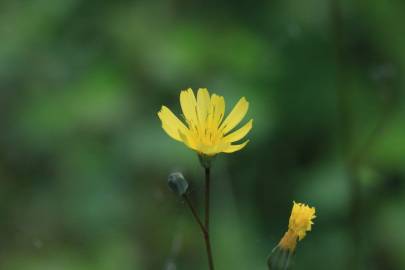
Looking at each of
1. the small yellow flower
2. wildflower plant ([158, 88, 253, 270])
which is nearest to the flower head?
the small yellow flower

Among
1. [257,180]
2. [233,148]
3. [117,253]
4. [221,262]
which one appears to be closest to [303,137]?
[257,180]

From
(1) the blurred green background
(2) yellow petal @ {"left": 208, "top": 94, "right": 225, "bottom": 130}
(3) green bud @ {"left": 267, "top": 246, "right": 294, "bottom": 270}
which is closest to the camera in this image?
(3) green bud @ {"left": 267, "top": 246, "right": 294, "bottom": 270}

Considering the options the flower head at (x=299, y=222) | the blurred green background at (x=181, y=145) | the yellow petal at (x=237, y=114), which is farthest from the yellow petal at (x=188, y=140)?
the blurred green background at (x=181, y=145)

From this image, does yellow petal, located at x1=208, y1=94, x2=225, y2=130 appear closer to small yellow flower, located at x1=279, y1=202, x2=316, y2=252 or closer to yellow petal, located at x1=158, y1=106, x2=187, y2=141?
yellow petal, located at x1=158, y1=106, x2=187, y2=141

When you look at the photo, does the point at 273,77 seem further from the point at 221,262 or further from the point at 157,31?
the point at 221,262

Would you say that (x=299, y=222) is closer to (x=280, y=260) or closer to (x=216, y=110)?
(x=280, y=260)

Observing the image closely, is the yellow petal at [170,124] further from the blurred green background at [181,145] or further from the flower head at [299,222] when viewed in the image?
the blurred green background at [181,145]
